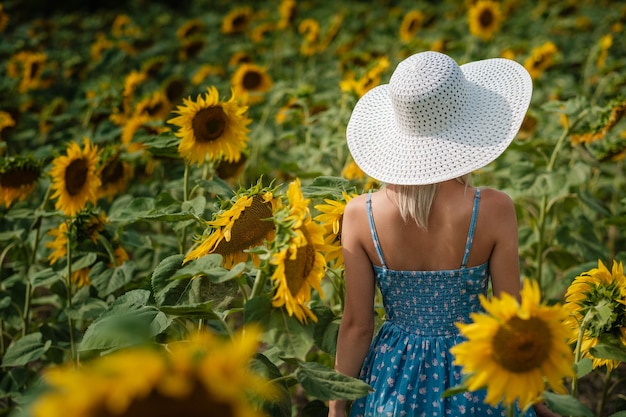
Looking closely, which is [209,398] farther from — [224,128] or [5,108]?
[5,108]

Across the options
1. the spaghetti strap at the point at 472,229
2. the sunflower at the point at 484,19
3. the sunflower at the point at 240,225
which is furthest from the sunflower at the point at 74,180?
the sunflower at the point at 484,19

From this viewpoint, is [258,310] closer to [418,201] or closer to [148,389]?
[418,201]

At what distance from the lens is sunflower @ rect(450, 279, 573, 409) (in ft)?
3.59

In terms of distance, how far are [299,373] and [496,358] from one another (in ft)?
1.28

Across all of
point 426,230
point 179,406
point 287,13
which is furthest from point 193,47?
point 179,406

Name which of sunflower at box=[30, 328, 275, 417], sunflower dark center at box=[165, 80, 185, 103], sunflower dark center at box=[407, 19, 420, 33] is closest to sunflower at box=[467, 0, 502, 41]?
sunflower dark center at box=[407, 19, 420, 33]

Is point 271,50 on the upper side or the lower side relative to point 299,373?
upper

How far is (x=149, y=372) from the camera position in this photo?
2.29 ft

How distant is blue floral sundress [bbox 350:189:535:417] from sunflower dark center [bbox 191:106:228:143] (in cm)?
85

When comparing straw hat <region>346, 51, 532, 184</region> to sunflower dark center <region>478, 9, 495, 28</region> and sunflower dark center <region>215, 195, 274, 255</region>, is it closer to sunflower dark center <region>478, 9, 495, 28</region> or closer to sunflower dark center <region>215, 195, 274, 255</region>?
sunflower dark center <region>215, 195, 274, 255</region>

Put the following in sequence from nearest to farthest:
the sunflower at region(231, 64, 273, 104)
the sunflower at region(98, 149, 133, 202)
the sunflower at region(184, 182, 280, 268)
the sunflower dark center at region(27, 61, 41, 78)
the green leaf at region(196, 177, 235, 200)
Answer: the sunflower at region(184, 182, 280, 268)
the green leaf at region(196, 177, 235, 200)
the sunflower at region(98, 149, 133, 202)
the sunflower at region(231, 64, 273, 104)
the sunflower dark center at region(27, 61, 41, 78)

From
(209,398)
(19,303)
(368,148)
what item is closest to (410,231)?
(368,148)

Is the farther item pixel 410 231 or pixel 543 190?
pixel 543 190

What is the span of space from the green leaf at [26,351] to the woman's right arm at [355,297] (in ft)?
3.49
